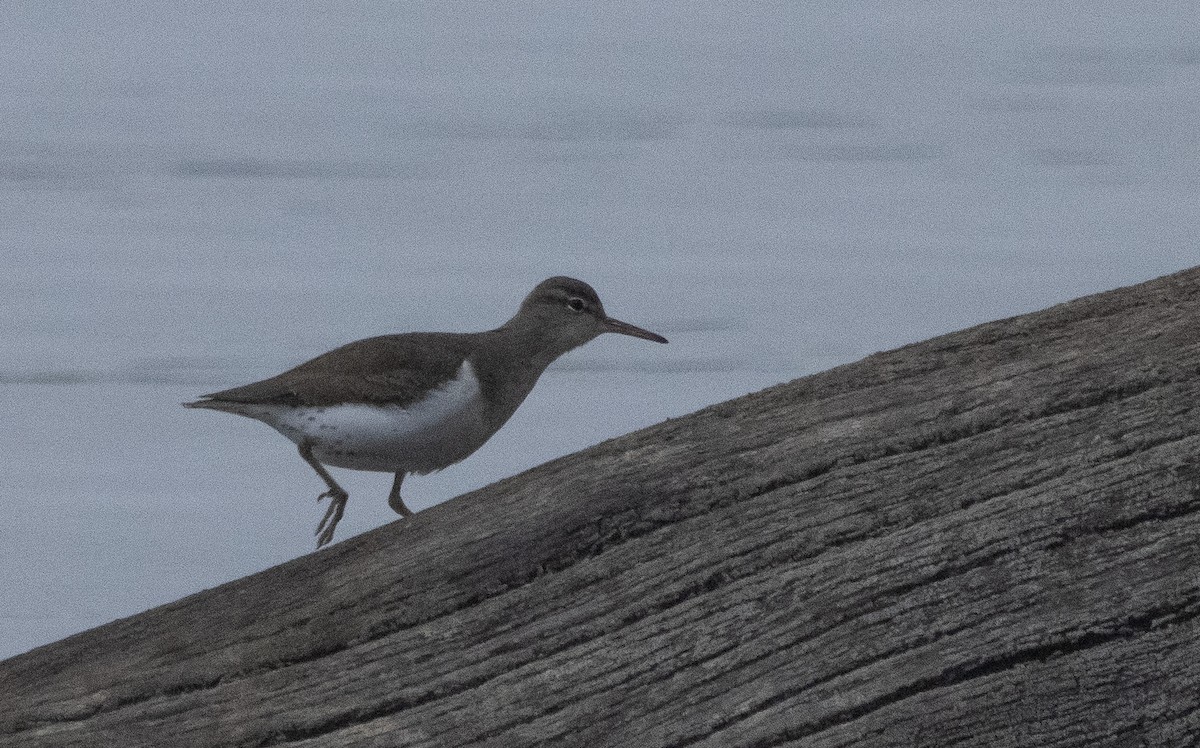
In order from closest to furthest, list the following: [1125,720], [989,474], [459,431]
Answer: [1125,720], [989,474], [459,431]

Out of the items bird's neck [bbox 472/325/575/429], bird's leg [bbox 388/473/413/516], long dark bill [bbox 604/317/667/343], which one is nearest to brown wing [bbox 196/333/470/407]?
bird's neck [bbox 472/325/575/429]

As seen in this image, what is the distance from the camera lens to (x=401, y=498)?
519 cm

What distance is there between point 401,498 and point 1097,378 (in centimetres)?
284

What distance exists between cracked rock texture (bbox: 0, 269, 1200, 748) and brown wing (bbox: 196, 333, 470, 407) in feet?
5.64

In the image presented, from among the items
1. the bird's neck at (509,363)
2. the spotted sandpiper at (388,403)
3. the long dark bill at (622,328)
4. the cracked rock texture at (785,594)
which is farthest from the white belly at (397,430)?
the cracked rock texture at (785,594)

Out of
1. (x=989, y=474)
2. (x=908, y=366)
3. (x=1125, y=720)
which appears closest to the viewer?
(x=1125, y=720)

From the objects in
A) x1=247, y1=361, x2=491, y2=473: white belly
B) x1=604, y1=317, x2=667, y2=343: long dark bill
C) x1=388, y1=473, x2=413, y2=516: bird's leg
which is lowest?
x1=388, y1=473, x2=413, y2=516: bird's leg

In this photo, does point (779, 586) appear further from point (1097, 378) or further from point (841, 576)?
point (1097, 378)

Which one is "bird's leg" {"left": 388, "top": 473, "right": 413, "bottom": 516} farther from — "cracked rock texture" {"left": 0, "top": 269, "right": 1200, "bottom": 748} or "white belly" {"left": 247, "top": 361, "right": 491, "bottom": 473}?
"cracked rock texture" {"left": 0, "top": 269, "right": 1200, "bottom": 748}

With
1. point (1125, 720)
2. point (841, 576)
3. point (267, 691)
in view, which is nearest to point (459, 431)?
point (267, 691)

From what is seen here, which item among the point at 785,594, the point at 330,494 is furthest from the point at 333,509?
the point at 785,594

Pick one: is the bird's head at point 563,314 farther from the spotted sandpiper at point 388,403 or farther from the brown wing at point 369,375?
the brown wing at point 369,375

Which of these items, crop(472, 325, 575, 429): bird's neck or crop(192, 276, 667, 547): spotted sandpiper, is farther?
crop(472, 325, 575, 429): bird's neck

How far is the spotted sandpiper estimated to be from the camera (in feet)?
15.6
